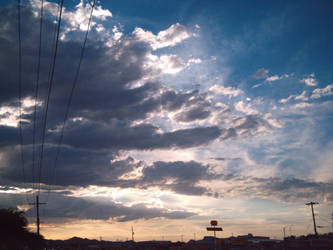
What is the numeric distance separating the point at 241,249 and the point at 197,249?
13836 millimetres

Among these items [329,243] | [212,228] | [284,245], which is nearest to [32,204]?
Result: [212,228]

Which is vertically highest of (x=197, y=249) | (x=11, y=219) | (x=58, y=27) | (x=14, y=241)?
(x=58, y=27)

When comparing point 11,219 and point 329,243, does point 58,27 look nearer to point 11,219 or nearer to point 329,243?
point 11,219

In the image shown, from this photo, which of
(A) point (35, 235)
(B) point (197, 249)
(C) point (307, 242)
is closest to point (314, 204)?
(C) point (307, 242)

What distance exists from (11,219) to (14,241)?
4447 millimetres

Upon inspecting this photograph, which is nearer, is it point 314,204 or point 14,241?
point 14,241

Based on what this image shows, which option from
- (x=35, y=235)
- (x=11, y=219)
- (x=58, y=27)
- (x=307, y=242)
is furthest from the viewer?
(x=307, y=242)

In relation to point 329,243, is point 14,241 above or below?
above

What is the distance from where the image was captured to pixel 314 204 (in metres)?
88.7

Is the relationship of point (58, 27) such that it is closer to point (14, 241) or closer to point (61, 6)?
point (61, 6)

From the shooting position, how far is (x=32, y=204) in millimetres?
61500

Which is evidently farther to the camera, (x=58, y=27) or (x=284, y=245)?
(x=284, y=245)

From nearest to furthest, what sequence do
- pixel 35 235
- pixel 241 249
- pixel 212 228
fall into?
pixel 212 228
pixel 35 235
pixel 241 249

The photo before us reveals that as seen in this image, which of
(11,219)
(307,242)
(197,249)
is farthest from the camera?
(197,249)
